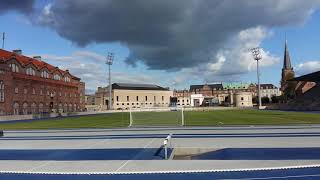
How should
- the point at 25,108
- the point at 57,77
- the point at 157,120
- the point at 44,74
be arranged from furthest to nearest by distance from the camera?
the point at 57,77
the point at 44,74
the point at 25,108
the point at 157,120

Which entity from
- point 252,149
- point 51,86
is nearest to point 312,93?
point 51,86

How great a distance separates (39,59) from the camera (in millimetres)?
120000

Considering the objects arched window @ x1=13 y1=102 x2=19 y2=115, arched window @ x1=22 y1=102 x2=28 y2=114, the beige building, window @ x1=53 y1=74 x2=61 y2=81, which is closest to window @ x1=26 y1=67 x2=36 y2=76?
arched window @ x1=22 y1=102 x2=28 y2=114

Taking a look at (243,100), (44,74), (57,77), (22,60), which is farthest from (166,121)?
(243,100)

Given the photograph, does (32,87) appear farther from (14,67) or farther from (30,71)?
(14,67)

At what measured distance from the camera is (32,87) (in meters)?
96.1

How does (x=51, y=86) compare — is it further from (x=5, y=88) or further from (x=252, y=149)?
(x=252, y=149)

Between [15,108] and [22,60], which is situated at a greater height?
[22,60]

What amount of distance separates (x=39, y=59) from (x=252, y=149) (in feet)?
355

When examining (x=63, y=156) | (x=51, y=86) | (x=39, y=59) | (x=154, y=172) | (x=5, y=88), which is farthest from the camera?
(x=39, y=59)

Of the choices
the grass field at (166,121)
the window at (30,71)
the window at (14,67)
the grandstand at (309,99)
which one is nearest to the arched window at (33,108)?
the window at (30,71)

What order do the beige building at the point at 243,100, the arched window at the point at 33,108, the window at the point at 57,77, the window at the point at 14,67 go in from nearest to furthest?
the window at the point at 14,67 → the arched window at the point at 33,108 → the window at the point at 57,77 → the beige building at the point at 243,100

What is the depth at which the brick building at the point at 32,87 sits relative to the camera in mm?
82938

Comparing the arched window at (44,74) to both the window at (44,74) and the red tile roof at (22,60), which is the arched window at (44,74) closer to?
the window at (44,74)
